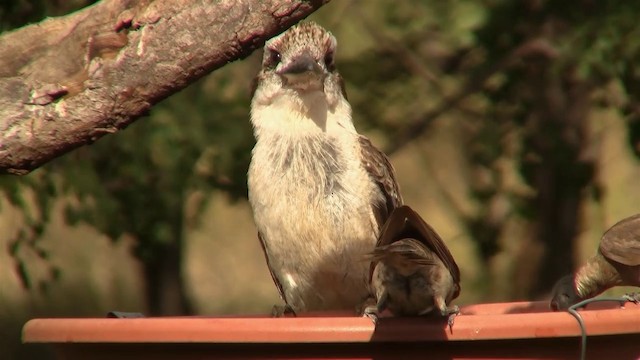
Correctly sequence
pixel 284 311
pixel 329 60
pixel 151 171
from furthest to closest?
pixel 151 171 → pixel 329 60 → pixel 284 311

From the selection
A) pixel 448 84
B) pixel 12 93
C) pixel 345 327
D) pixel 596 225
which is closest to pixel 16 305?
pixel 448 84

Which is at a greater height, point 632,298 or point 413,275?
point 413,275

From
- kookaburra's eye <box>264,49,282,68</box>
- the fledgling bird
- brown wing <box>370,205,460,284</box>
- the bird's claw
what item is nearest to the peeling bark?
brown wing <box>370,205,460,284</box>

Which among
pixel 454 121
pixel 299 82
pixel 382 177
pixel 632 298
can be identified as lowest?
pixel 454 121

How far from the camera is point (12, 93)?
3.04m

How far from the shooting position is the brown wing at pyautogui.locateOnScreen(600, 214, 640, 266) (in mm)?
3193

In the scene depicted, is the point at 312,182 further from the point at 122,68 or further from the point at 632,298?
the point at 632,298

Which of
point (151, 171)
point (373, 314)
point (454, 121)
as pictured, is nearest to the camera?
point (373, 314)

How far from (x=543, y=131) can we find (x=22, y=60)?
3.59 meters

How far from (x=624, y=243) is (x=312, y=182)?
116 centimetres

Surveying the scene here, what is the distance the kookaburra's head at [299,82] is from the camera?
397cm

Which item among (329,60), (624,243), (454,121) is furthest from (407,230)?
(454,121)

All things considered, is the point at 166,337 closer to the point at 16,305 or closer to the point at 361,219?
the point at 361,219

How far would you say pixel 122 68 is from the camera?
2973mm
